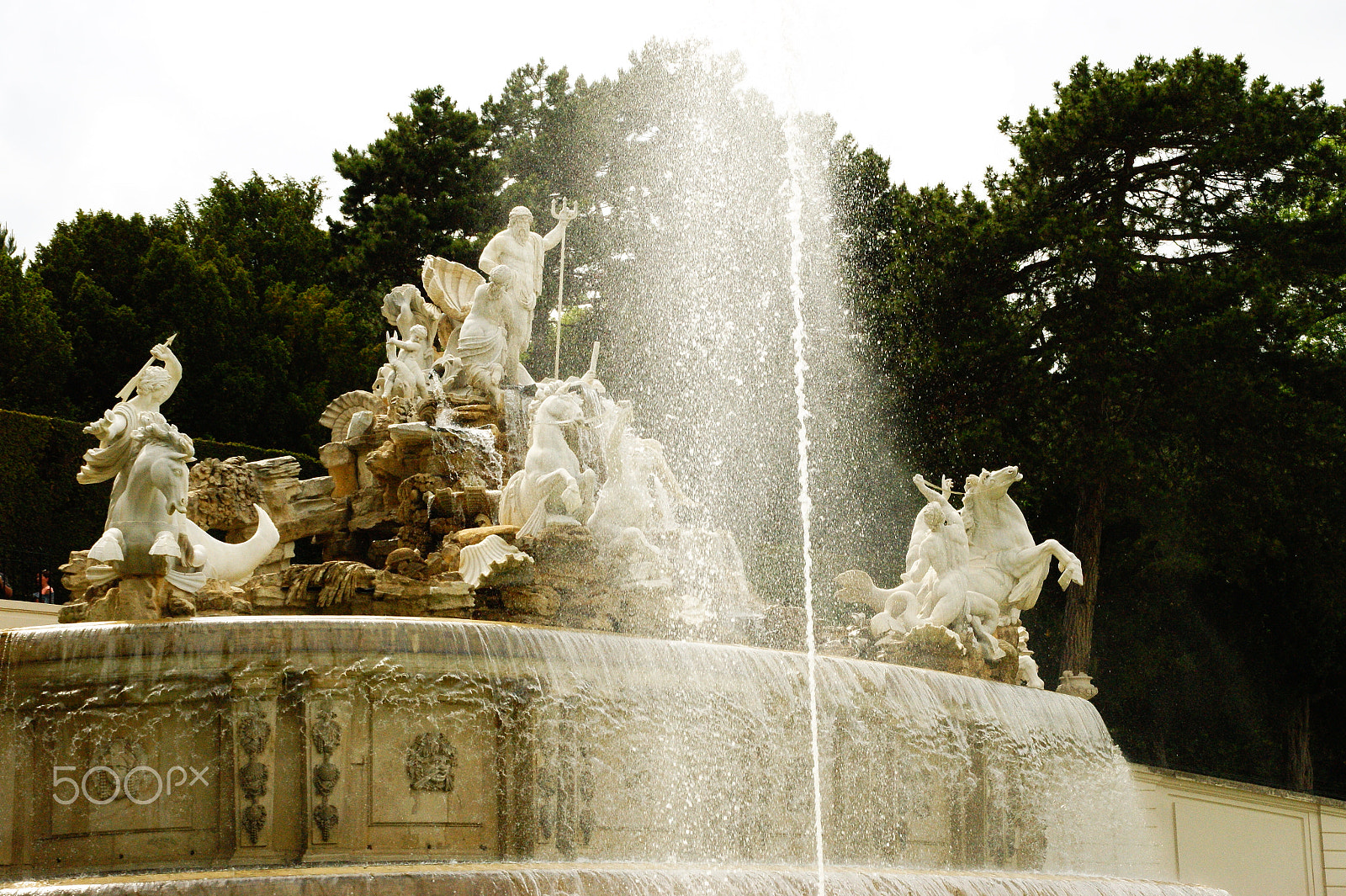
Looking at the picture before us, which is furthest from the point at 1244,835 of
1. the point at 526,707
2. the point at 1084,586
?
the point at 526,707

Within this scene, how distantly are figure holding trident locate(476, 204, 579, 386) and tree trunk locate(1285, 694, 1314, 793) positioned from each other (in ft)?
60.3

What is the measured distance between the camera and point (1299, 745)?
28109mm

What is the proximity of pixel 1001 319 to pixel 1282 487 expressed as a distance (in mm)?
5487

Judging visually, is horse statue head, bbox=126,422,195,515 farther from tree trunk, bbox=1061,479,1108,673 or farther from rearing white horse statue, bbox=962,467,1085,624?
tree trunk, bbox=1061,479,1108,673

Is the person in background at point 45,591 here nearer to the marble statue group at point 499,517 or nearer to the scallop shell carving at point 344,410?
the scallop shell carving at point 344,410

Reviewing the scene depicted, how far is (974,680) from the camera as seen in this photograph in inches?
512

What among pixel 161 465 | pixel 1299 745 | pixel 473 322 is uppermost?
pixel 473 322

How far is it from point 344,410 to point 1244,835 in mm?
13035

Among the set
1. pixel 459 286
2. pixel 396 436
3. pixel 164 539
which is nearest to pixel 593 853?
pixel 164 539

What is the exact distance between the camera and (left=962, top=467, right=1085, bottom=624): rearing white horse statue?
50.0 feet

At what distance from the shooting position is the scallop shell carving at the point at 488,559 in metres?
10.6

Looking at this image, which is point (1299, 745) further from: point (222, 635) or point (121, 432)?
point (222, 635)

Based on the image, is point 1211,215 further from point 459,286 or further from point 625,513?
point 625,513

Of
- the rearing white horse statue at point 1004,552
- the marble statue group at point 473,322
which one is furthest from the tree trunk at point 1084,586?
the marble statue group at point 473,322
